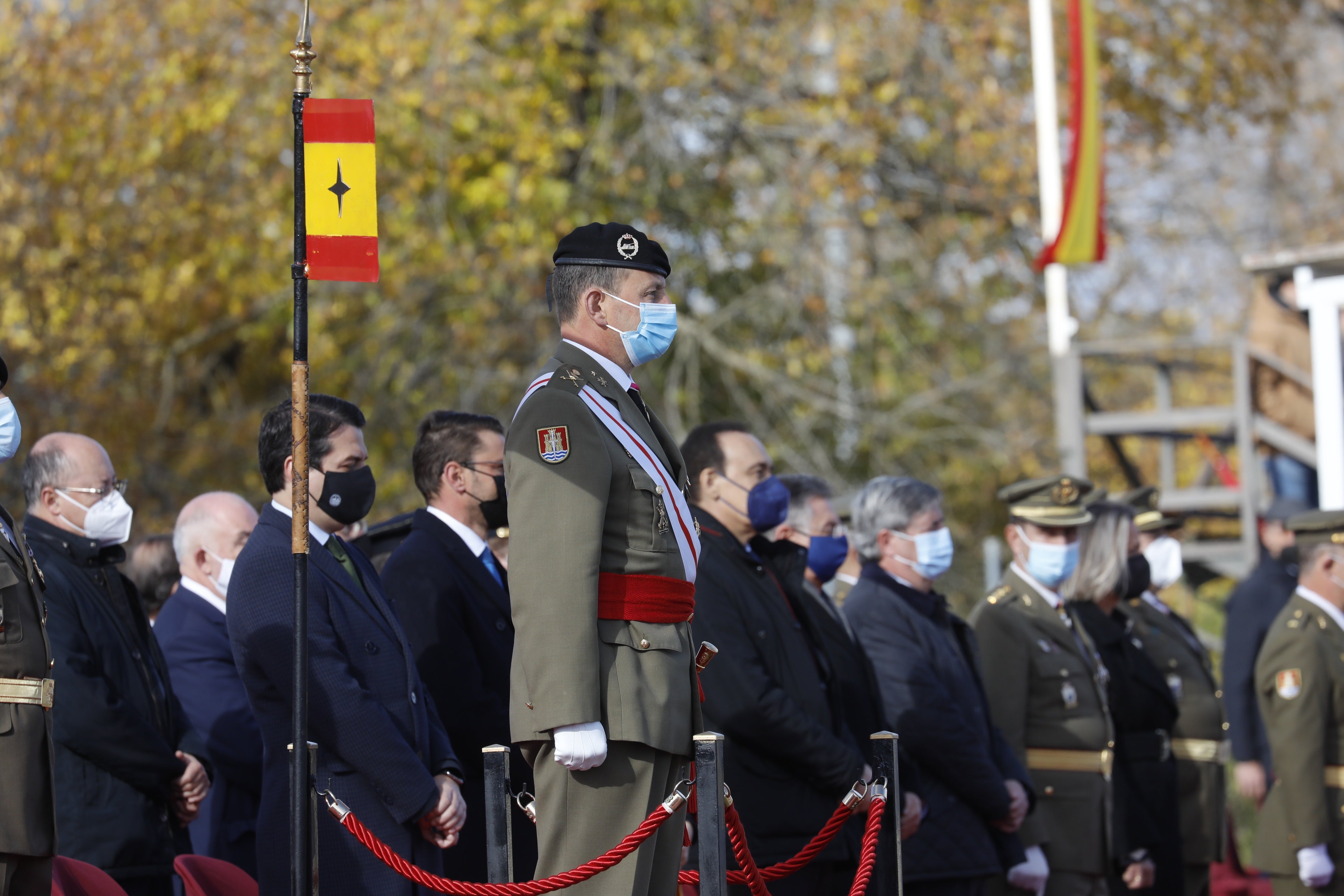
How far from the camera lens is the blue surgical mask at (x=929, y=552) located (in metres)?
6.11

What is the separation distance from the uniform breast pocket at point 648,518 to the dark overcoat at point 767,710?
1.27m

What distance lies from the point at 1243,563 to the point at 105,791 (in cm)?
895

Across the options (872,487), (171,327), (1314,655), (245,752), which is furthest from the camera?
(171,327)

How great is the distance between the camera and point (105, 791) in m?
4.97

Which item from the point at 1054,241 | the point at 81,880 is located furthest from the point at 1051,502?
the point at 1054,241

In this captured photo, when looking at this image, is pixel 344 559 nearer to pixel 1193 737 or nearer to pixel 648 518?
pixel 648 518

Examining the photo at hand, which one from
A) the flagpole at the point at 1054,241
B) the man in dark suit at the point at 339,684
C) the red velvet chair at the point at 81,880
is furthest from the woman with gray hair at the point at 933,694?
the flagpole at the point at 1054,241

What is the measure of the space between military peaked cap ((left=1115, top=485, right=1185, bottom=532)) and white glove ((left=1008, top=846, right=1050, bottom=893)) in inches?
96.7

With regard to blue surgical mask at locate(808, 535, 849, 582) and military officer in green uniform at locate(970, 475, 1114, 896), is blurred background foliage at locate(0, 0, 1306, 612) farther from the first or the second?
blue surgical mask at locate(808, 535, 849, 582)

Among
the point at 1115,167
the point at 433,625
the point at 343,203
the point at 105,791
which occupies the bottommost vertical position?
the point at 105,791

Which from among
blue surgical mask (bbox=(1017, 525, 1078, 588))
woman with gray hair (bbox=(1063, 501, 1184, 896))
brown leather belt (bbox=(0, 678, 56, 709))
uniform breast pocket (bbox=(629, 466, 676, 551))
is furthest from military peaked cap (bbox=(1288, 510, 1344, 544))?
brown leather belt (bbox=(0, 678, 56, 709))

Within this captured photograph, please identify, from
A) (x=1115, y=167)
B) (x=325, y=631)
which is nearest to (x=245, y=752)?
(x=325, y=631)

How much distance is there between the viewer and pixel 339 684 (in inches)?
171

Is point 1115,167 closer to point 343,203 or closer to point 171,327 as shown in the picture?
point 171,327
